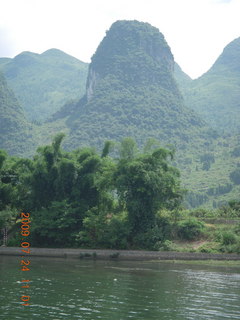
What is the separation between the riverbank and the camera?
40156mm

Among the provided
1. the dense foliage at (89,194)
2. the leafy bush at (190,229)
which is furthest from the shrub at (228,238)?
the dense foliage at (89,194)

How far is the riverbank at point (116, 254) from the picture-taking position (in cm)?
4016

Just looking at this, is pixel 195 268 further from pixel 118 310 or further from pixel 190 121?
pixel 190 121

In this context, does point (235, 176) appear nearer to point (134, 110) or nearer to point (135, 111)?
point (135, 111)

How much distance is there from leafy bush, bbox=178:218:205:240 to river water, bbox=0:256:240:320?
304 inches

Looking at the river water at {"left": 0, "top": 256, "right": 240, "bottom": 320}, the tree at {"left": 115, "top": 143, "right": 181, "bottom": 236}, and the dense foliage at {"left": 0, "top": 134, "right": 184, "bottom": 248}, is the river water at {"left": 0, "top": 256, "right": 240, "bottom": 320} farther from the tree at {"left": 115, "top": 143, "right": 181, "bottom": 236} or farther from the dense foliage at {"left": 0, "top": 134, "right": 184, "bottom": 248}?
the tree at {"left": 115, "top": 143, "right": 181, "bottom": 236}

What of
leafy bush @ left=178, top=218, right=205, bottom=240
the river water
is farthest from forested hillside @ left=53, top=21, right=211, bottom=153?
the river water

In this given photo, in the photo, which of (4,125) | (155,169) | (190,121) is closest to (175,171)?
(155,169)

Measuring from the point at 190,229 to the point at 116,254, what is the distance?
7393mm

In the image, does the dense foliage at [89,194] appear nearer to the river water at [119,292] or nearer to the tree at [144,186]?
the tree at [144,186]

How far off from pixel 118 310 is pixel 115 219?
2349 centimetres

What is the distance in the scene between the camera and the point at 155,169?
1752 inches

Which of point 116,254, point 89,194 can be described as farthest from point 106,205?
point 116,254

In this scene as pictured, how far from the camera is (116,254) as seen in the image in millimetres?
41094
